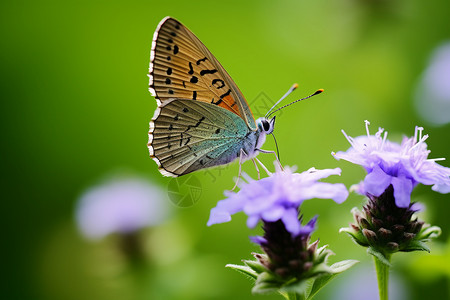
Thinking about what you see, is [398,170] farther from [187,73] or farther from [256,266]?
[187,73]

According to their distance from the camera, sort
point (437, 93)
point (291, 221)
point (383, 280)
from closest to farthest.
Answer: point (291, 221) < point (383, 280) < point (437, 93)

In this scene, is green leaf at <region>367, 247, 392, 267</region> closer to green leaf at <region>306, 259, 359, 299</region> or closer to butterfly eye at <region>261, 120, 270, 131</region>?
green leaf at <region>306, 259, 359, 299</region>

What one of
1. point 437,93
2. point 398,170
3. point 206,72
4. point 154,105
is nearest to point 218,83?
point 206,72

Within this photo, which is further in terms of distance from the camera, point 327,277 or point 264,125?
point 264,125

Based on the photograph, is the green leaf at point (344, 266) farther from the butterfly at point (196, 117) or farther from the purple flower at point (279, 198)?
the butterfly at point (196, 117)

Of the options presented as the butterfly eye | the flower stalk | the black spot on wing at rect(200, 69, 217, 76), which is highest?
the black spot on wing at rect(200, 69, 217, 76)

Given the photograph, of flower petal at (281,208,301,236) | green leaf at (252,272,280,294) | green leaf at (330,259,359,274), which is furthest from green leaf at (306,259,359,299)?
flower petal at (281,208,301,236)
